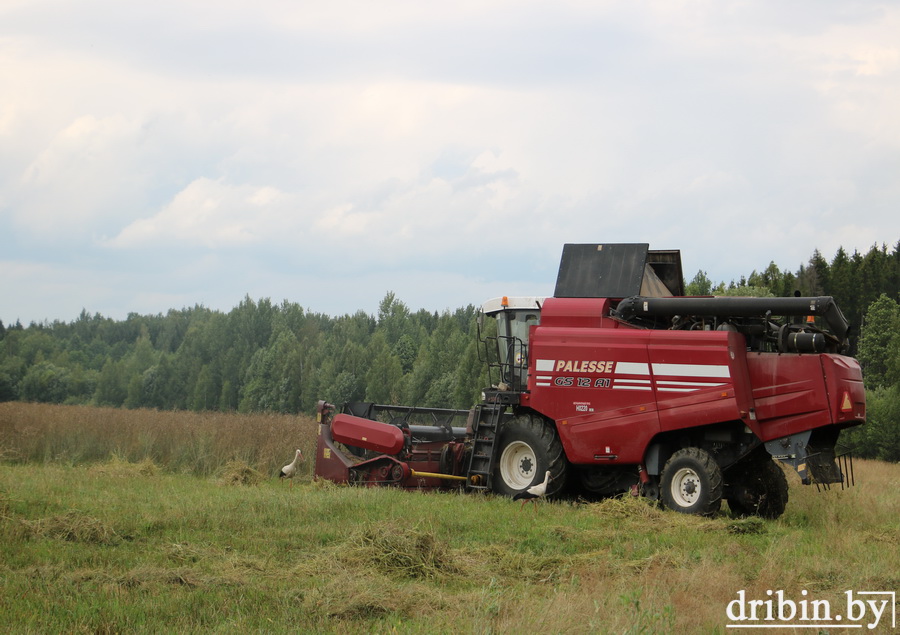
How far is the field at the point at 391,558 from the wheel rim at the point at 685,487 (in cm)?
72

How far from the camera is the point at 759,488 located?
1302 cm

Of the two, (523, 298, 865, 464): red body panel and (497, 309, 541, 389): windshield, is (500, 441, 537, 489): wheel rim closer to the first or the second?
(523, 298, 865, 464): red body panel

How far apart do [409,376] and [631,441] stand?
61216mm

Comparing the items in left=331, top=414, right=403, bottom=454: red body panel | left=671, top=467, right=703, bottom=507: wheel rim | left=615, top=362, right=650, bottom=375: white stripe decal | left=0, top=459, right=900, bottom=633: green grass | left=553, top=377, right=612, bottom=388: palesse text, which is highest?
left=615, top=362, right=650, bottom=375: white stripe decal

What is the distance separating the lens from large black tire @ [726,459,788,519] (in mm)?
12945

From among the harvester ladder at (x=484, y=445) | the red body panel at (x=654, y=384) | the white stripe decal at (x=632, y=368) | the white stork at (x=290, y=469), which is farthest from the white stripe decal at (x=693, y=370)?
the white stork at (x=290, y=469)

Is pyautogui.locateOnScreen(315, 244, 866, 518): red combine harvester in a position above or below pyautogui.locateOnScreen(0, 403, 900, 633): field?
above

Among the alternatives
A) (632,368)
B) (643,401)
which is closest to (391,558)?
(643,401)

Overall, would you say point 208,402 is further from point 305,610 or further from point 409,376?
point 305,610

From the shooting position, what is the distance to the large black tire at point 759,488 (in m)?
12.9

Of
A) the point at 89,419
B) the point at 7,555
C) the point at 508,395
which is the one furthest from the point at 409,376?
the point at 7,555

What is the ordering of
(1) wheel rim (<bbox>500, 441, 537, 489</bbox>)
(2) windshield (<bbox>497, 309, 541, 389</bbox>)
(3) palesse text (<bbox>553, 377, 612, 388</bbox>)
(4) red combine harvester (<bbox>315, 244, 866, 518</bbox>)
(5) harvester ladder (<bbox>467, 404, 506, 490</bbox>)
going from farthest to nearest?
(2) windshield (<bbox>497, 309, 541, 389</bbox>), (5) harvester ladder (<bbox>467, 404, 506, 490</bbox>), (1) wheel rim (<bbox>500, 441, 537, 489</bbox>), (3) palesse text (<bbox>553, 377, 612, 388</bbox>), (4) red combine harvester (<bbox>315, 244, 866, 518</bbox>)

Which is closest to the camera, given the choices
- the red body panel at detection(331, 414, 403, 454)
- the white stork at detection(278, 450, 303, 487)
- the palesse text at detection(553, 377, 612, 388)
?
the palesse text at detection(553, 377, 612, 388)

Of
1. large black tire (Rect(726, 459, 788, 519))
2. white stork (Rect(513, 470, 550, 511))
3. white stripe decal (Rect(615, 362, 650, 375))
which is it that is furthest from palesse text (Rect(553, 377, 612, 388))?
large black tire (Rect(726, 459, 788, 519))
